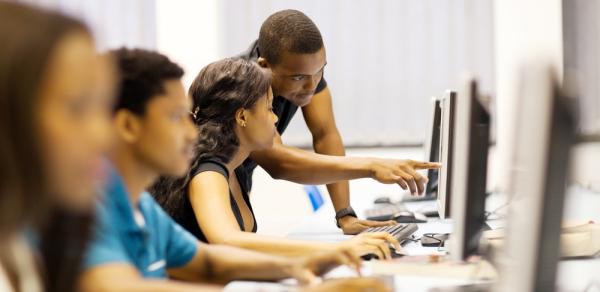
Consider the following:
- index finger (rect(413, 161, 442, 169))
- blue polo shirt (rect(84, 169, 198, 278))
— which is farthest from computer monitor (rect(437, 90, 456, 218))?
blue polo shirt (rect(84, 169, 198, 278))

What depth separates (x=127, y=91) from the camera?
52.7 inches

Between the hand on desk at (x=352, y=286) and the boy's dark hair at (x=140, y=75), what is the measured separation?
15.7 inches

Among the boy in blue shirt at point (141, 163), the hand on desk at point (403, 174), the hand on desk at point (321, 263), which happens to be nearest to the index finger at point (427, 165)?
the hand on desk at point (403, 174)

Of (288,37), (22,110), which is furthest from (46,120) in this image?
(288,37)

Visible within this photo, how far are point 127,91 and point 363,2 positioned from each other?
340 centimetres

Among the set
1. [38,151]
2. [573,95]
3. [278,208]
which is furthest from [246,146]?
[278,208]

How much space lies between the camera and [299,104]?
273 centimetres

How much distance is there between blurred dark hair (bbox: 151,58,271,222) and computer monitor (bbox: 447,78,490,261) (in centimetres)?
74

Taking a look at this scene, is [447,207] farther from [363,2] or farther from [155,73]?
[363,2]

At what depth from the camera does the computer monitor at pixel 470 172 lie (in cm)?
154

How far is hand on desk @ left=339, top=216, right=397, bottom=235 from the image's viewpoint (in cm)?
268

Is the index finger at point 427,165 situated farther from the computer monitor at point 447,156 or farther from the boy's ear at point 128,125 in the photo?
the boy's ear at point 128,125

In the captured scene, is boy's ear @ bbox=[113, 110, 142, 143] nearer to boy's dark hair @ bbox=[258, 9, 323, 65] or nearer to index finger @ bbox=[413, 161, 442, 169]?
index finger @ bbox=[413, 161, 442, 169]

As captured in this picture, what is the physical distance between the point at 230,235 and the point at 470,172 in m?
0.61
